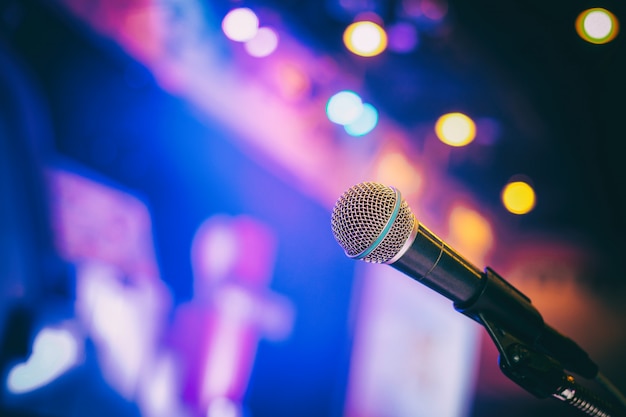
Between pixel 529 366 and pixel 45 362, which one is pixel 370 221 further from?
pixel 45 362

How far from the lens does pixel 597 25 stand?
316cm

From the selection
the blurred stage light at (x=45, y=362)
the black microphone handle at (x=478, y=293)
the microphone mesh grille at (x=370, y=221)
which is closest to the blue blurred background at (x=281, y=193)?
the blurred stage light at (x=45, y=362)

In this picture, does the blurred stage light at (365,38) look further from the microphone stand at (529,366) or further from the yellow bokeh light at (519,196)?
the microphone stand at (529,366)

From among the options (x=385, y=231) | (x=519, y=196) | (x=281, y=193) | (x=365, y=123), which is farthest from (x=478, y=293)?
(x=519, y=196)

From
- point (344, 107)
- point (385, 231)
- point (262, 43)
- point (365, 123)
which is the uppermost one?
point (365, 123)

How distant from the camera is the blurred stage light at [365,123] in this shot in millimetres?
4454

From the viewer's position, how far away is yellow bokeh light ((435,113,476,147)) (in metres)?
4.56

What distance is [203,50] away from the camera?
11.8 feet

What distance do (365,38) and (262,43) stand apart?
0.90 m

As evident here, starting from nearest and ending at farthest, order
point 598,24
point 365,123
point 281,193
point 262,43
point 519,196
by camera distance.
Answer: point 598,24 < point 262,43 < point 281,193 < point 365,123 < point 519,196

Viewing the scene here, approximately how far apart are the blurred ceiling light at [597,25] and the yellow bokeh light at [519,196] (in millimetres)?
2200

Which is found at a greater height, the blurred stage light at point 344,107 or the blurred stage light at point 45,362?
the blurred stage light at point 344,107

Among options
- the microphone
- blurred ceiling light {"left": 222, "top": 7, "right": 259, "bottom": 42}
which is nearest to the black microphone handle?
the microphone

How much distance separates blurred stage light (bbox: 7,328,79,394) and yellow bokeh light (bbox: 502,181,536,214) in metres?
4.70
